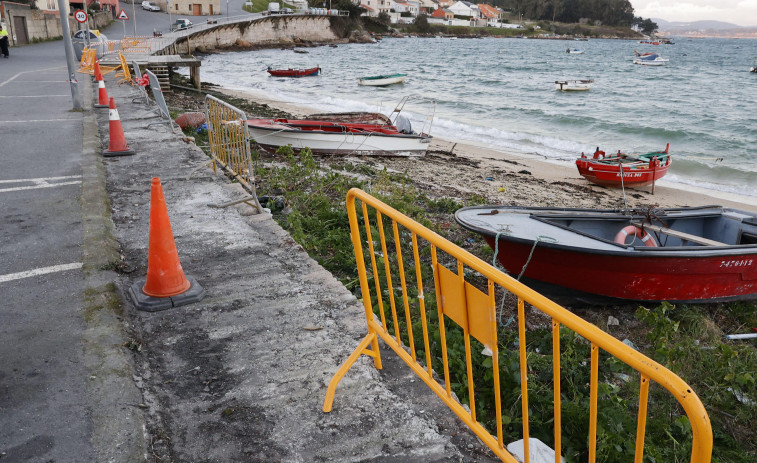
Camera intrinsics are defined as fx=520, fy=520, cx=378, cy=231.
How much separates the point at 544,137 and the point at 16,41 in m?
30.6

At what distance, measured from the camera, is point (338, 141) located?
43.8ft

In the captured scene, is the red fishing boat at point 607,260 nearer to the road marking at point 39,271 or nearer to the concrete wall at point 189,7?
the road marking at point 39,271

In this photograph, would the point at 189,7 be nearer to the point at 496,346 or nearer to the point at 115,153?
the point at 115,153

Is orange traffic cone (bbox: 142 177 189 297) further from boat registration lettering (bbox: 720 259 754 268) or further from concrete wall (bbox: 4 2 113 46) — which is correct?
concrete wall (bbox: 4 2 113 46)

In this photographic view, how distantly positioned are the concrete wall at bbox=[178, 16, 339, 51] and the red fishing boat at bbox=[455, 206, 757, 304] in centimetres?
5531

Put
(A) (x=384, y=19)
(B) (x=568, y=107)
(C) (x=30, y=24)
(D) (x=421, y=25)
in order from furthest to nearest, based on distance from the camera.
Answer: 1. (D) (x=421, y=25)
2. (A) (x=384, y=19)
3. (C) (x=30, y=24)
4. (B) (x=568, y=107)

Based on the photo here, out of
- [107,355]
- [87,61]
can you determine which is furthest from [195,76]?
[107,355]

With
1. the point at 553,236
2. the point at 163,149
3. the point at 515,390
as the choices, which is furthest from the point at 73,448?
the point at 163,149

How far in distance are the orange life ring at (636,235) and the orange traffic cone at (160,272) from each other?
17.8ft

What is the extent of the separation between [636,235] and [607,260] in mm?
1410

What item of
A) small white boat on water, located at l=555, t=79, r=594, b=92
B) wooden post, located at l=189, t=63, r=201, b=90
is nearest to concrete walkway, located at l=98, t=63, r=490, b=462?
wooden post, located at l=189, t=63, r=201, b=90

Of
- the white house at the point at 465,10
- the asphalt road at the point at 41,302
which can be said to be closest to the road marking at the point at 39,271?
the asphalt road at the point at 41,302

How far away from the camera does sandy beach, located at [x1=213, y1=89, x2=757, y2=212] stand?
38.2 ft

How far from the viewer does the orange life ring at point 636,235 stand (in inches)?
273
